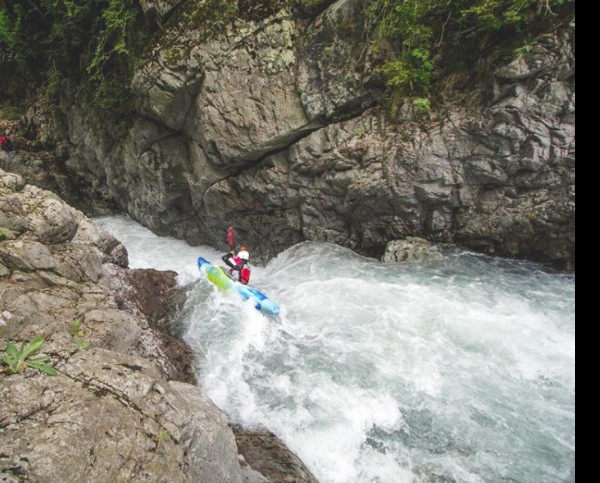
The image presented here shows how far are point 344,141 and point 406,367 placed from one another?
5.90m

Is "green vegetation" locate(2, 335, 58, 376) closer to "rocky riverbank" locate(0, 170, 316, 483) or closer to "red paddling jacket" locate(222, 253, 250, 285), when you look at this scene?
"rocky riverbank" locate(0, 170, 316, 483)

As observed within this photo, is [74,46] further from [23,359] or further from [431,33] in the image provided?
[23,359]

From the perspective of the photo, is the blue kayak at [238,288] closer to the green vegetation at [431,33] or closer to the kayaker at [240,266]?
the kayaker at [240,266]

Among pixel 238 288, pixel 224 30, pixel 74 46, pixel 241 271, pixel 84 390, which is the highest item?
pixel 74 46

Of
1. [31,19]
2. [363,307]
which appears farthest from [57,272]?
[31,19]

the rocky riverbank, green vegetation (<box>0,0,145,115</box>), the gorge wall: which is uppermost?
green vegetation (<box>0,0,145,115</box>)

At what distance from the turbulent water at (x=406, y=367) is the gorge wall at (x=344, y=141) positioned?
4.30ft

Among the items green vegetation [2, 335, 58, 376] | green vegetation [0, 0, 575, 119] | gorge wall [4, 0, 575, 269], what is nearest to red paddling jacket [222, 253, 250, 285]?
gorge wall [4, 0, 575, 269]

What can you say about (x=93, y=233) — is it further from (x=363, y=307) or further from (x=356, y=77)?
(x=356, y=77)

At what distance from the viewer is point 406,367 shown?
667 centimetres

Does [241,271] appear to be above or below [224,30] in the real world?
below

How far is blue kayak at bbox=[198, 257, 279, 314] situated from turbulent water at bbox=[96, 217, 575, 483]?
19cm

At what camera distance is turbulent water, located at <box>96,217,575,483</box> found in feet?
17.7

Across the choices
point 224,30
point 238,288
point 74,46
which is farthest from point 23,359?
point 74,46
